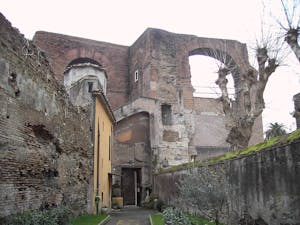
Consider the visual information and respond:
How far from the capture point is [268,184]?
7.29 meters

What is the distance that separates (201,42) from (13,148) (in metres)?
25.2

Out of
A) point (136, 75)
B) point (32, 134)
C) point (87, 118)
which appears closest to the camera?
point (32, 134)

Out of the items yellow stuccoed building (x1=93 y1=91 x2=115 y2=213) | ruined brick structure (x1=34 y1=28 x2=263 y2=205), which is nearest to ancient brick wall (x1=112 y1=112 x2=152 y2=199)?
ruined brick structure (x1=34 y1=28 x2=263 y2=205)

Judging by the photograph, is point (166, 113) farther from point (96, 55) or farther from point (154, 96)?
point (96, 55)

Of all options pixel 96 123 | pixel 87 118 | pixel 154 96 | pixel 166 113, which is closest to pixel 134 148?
pixel 166 113

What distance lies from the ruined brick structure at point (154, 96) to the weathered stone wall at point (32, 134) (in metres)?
11.1

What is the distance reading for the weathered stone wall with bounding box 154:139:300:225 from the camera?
20.8 ft

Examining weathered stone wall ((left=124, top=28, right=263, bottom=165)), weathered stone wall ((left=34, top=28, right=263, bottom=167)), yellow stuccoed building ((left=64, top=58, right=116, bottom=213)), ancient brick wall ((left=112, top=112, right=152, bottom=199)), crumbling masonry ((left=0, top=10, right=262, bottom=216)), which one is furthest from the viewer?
weathered stone wall ((left=124, top=28, right=263, bottom=165))

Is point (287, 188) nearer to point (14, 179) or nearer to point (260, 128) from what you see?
point (14, 179)

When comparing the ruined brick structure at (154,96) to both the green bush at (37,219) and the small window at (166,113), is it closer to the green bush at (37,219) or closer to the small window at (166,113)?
the small window at (166,113)

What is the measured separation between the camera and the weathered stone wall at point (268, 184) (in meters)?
6.34

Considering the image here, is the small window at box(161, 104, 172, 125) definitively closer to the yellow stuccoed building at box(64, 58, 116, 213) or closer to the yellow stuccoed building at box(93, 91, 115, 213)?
the yellow stuccoed building at box(93, 91, 115, 213)

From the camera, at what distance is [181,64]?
29.3 m

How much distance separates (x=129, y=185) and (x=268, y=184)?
18256 millimetres
